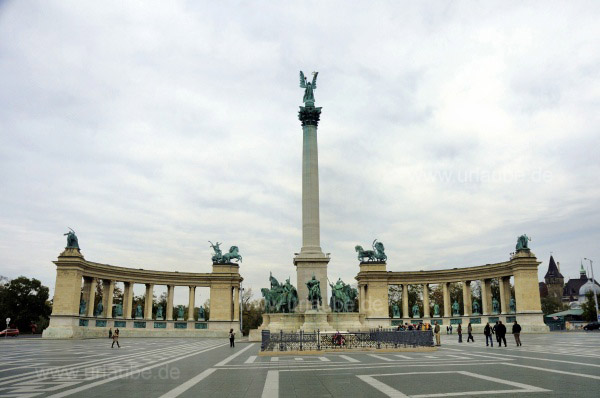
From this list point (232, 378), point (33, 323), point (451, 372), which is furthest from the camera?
point (33, 323)

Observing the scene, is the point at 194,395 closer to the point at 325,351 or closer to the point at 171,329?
the point at 325,351

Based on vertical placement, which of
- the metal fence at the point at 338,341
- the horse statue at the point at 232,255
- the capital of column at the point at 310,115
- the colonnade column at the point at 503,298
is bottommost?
the metal fence at the point at 338,341

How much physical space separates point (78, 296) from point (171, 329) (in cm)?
1542

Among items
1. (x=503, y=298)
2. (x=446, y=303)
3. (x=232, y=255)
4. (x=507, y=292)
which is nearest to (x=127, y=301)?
(x=232, y=255)

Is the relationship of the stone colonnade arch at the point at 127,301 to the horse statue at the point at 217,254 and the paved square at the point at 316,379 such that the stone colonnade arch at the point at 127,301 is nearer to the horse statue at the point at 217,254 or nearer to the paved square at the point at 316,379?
the horse statue at the point at 217,254

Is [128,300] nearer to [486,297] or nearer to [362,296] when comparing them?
[362,296]

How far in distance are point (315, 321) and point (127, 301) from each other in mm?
39973

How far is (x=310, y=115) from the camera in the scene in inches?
2219

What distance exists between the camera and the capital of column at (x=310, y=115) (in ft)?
185

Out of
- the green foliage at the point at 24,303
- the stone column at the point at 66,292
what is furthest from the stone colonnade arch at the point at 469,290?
the green foliage at the point at 24,303

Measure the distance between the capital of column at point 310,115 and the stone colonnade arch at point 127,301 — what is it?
112 ft

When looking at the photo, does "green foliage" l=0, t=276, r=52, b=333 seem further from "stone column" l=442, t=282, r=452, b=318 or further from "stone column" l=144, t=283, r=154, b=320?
"stone column" l=442, t=282, r=452, b=318

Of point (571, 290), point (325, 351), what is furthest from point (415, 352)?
point (571, 290)

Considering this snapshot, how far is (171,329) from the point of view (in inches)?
2832
